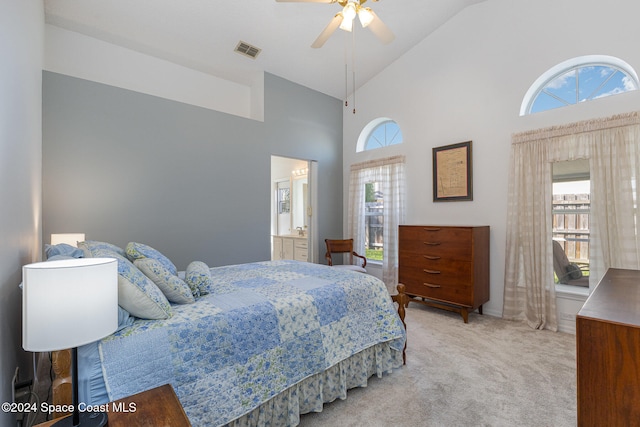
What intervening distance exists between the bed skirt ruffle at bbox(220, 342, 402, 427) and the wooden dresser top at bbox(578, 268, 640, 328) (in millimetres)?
1335

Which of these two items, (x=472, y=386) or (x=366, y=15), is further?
(x=366, y=15)

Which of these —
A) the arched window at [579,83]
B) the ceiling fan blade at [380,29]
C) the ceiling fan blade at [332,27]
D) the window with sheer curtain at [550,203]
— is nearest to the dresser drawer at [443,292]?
the window with sheer curtain at [550,203]

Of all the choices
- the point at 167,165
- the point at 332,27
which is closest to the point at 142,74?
the point at 167,165

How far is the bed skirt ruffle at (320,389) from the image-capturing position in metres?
1.56

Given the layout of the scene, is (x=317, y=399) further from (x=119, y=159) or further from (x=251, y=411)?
(x=119, y=159)

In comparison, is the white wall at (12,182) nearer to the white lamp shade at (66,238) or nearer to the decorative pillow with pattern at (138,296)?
the decorative pillow with pattern at (138,296)

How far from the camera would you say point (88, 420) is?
3.13ft

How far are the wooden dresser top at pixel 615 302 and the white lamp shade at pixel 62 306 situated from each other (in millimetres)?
1527

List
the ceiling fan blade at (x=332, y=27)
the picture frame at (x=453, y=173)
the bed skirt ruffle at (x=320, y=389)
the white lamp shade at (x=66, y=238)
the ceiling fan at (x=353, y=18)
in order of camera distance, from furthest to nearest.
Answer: the picture frame at (x=453, y=173)
the white lamp shade at (x=66, y=238)
the ceiling fan blade at (x=332, y=27)
the ceiling fan at (x=353, y=18)
the bed skirt ruffle at (x=320, y=389)

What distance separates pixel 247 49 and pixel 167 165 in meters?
1.84

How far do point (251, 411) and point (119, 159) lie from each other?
293cm

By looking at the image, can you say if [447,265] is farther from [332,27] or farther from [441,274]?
[332,27]

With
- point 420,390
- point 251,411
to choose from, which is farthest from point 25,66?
point 420,390

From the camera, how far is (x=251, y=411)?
4.88 ft
